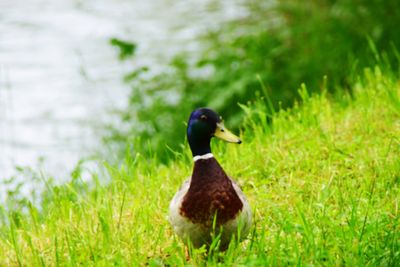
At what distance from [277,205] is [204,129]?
2.50 ft

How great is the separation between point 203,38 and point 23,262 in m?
7.03

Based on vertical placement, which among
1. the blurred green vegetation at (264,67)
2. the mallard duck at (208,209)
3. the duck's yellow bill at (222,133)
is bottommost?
the blurred green vegetation at (264,67)

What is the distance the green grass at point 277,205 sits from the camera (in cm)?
340

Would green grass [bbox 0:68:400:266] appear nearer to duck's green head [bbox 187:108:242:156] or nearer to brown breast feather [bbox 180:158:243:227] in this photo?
brown breast feather [bbox 180:158:243:227]

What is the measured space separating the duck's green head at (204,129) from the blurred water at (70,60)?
9.38 feet

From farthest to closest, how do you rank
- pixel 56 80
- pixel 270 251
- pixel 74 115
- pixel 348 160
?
pixel 56 80, pixel 74 115, pixel 348 160, pixel 270 251

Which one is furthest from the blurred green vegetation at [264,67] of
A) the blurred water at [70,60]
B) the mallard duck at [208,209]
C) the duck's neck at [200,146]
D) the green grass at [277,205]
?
the mallard duck at [208,209]

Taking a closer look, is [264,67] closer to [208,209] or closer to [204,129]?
[204,129]

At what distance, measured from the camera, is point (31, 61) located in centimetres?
1020

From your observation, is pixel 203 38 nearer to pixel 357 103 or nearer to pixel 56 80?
pixel 56 80

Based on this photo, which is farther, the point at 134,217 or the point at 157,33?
the point at 157,33

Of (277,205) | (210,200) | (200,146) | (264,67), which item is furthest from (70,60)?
(210,200)

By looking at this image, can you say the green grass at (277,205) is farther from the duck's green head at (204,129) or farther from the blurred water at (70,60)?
the blurred water at (70,60)

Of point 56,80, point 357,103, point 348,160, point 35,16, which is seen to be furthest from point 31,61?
point 348,160
